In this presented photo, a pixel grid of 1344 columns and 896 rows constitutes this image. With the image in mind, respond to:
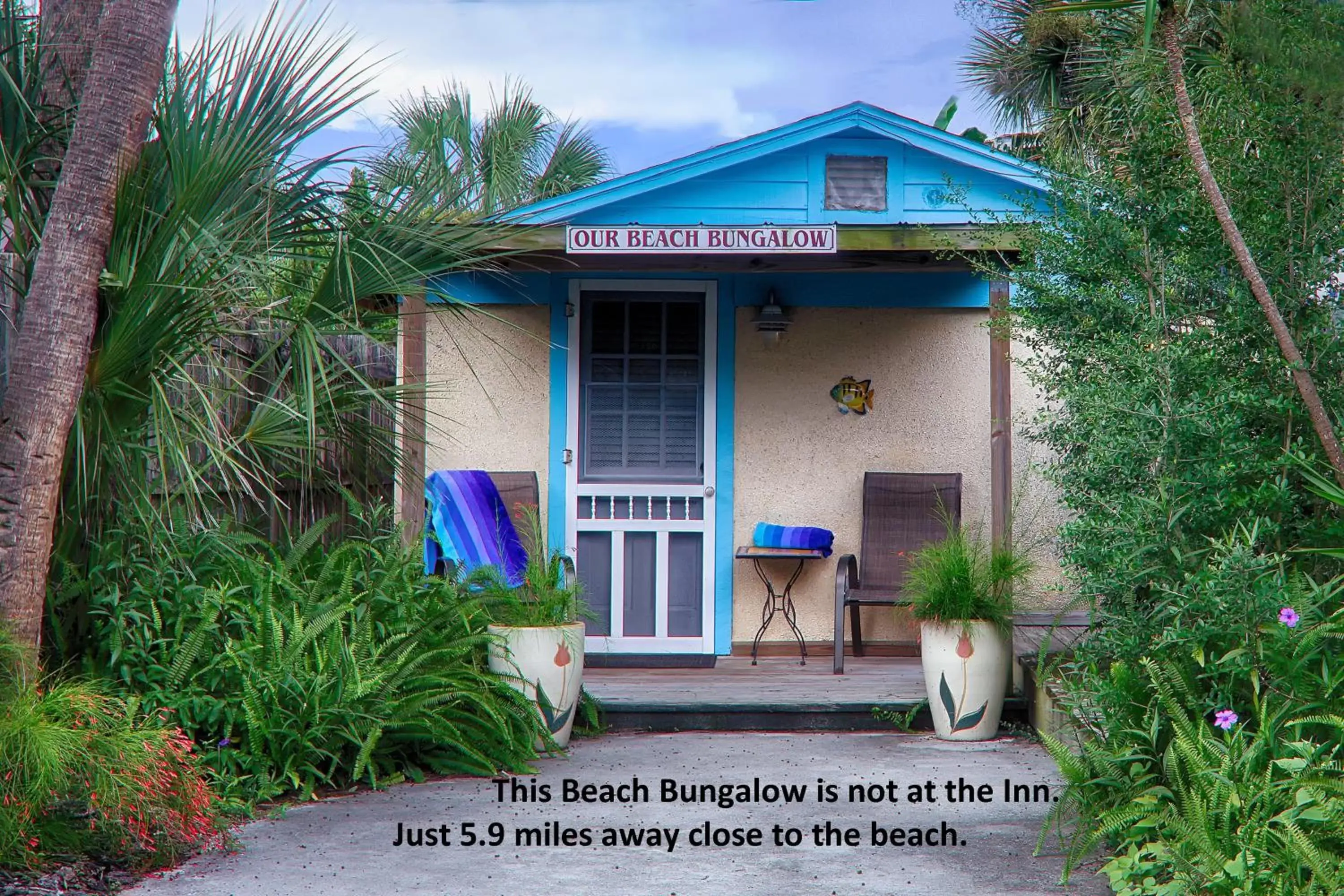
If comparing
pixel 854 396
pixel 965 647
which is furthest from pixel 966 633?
pixel 854 396

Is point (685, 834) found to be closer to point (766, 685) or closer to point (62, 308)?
point (766, 685)

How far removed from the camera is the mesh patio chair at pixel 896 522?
7.13m

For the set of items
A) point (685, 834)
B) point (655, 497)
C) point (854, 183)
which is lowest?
point (685, 834)

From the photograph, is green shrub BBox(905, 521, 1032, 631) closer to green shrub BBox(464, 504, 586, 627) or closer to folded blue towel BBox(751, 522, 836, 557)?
green shrub BBox(464, 504, 586, 627)

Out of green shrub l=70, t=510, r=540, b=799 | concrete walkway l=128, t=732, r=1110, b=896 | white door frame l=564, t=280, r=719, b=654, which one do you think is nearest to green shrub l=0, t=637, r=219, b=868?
concrete walkway l=128, t=732, r=1110, b=896

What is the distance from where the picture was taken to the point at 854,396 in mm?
7484

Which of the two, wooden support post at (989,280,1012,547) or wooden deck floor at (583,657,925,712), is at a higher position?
wooden support post at (989,280,1012,547)

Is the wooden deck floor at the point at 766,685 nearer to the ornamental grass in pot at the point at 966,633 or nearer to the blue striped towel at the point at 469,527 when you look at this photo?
the ornamental grass in pot at the point at 966,633

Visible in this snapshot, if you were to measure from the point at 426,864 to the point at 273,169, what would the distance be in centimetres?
240

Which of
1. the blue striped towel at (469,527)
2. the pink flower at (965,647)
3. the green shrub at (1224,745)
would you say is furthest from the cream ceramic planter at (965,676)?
the blue striped towel at (469,527)

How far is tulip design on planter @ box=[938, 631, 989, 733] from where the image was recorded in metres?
5.35

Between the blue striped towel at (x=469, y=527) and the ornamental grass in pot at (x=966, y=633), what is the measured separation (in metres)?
1.87

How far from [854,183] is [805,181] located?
0.28 m

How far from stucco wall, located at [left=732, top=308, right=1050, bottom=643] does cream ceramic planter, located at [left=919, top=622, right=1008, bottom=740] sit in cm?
197
